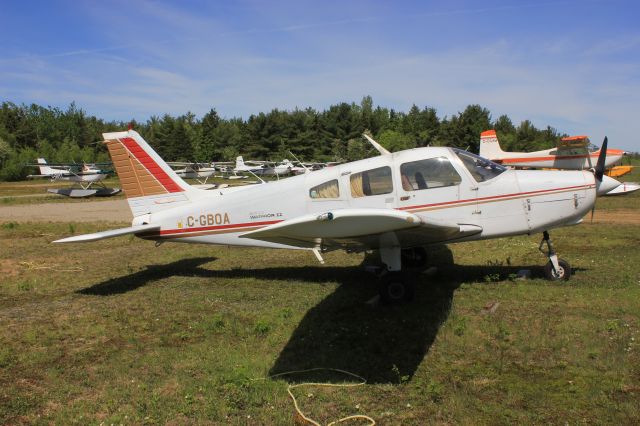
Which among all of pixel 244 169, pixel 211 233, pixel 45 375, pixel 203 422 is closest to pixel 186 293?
pixel 211 233

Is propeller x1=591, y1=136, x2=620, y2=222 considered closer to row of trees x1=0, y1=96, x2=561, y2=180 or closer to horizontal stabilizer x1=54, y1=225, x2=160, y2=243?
horizontal stabilizer x1=54, y1=225, x2=160, y2=243

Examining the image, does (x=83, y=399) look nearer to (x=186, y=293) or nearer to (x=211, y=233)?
(x=186, y=293)

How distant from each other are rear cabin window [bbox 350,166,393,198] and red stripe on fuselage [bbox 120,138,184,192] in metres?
3.67

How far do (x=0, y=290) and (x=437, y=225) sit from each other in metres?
7.99

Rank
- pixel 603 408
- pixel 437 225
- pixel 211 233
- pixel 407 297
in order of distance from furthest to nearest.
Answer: pixel 211 233, pixel 407 297, pixel 437 225, pixel 603 408

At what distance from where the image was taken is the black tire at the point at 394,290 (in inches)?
283

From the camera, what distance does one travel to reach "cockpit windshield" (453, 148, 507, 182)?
765 cm

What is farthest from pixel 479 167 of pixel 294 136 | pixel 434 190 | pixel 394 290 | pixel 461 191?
pixel 294 136

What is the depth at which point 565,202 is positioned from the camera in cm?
746

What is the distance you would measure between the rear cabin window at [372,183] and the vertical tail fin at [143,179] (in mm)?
3350

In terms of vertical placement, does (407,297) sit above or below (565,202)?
below

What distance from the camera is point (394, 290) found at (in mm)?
7203

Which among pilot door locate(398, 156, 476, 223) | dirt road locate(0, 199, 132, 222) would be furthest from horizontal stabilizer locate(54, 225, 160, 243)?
dirt road locate(0, 199, 132, 222)

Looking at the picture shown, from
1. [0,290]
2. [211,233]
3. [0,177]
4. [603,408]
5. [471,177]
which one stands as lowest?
[603,408]
